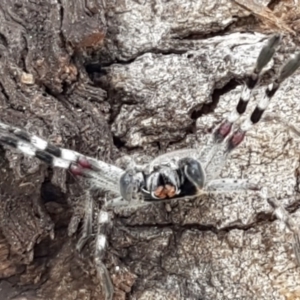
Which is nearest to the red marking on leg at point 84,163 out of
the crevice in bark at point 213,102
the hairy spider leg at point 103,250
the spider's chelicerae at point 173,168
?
the spider's chelicerae at point 173,168

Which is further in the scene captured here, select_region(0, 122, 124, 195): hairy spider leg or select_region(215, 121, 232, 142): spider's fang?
select_region(215, 121, 232, 142): spider's fang

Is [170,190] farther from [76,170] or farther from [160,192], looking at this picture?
[76,170]

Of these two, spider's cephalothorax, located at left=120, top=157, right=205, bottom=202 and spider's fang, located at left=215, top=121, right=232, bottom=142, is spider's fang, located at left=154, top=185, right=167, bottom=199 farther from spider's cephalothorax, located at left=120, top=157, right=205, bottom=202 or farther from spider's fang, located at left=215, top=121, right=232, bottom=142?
spider's fang, located at left=215, top=121, right=232, bottom=142

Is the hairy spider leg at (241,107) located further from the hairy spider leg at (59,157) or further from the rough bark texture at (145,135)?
the hairy spider leg at (59,157)

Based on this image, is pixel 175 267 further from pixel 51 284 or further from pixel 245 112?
pixel 245 112

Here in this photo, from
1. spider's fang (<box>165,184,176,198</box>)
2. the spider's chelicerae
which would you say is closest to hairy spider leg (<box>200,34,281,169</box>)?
the spider's chelicerae

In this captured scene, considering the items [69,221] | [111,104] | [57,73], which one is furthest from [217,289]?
[57,73]
